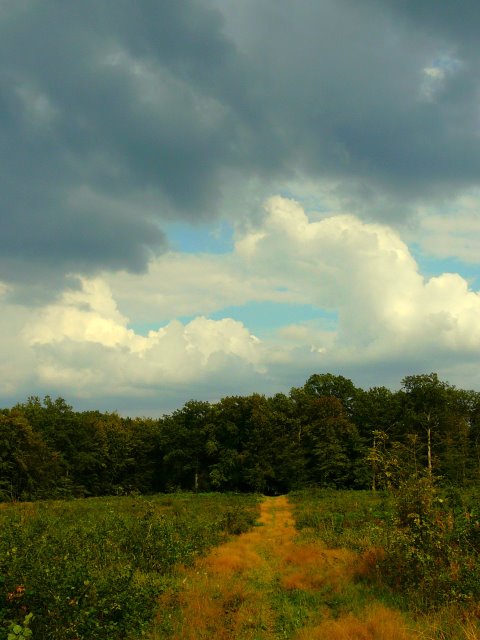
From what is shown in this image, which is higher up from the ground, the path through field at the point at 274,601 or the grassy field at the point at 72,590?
the grassy field at the point at 72,590

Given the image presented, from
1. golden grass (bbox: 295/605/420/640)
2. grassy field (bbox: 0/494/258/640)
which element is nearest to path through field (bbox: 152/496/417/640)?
golden grass (bbox: 295/605/420/640)

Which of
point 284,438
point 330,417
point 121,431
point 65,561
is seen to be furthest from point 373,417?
point 65,561

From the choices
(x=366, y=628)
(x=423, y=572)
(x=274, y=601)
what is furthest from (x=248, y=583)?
(x=366, y=628)

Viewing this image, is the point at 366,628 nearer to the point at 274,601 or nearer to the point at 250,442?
the point at 274,601

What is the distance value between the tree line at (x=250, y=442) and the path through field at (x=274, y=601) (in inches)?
1425

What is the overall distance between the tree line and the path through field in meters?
36.2

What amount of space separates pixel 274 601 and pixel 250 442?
48546mm

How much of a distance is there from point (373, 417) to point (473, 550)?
5251 centimetres

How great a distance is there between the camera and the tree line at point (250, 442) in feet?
180

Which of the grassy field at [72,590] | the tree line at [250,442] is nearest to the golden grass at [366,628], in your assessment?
the grassy field at [72,590]

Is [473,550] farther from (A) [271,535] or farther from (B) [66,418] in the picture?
(B) [66,418]

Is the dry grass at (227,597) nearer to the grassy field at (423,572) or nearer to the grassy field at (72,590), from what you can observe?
the grassy field at (72,590)

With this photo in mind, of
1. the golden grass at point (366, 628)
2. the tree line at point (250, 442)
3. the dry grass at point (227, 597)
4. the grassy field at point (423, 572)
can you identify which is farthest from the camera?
the tree line at point (250, 442)

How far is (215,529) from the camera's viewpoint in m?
23.0
